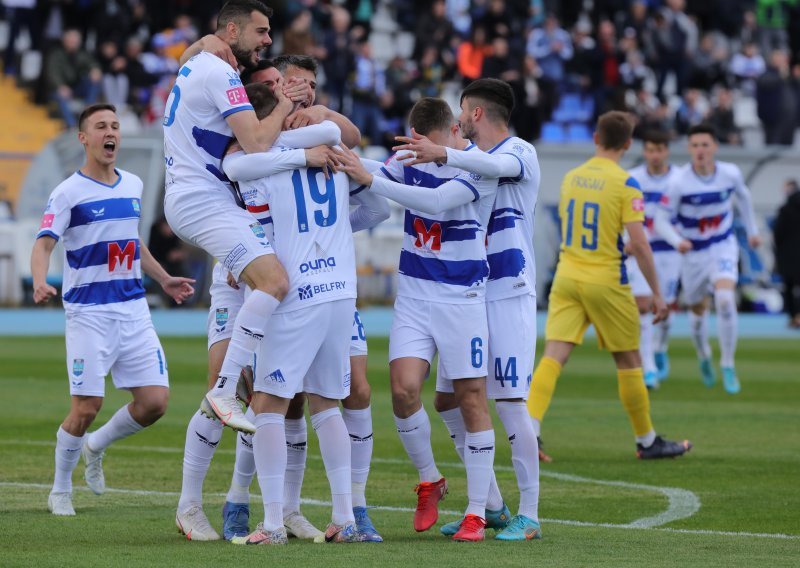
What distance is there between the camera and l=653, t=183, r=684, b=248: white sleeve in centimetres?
1508

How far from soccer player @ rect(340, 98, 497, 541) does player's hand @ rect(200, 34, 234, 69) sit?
914mm

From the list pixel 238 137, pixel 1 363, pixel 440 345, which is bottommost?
pixel 1 363

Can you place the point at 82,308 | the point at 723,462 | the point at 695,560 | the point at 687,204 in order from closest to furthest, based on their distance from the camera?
the point at 695,560 < the point at 82,308 < the point at 723,462 < the point at 687,204

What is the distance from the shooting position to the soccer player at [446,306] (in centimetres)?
717

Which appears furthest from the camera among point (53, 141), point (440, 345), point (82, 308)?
point (53, 141)

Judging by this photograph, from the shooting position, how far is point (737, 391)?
15594mm

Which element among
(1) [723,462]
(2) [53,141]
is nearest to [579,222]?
(1) [723,462]

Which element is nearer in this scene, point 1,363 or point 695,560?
point 695,560

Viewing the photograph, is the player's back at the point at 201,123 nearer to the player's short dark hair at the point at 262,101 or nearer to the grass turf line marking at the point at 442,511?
the player's short dark hair at the point at 262,101

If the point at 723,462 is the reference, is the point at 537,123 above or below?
above

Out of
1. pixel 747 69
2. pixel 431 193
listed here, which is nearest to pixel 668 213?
pixel 431 193

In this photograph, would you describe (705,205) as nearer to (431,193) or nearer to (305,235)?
(431,193)

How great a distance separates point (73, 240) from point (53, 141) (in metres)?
18.0

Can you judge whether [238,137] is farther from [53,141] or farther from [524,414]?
[53,141]
